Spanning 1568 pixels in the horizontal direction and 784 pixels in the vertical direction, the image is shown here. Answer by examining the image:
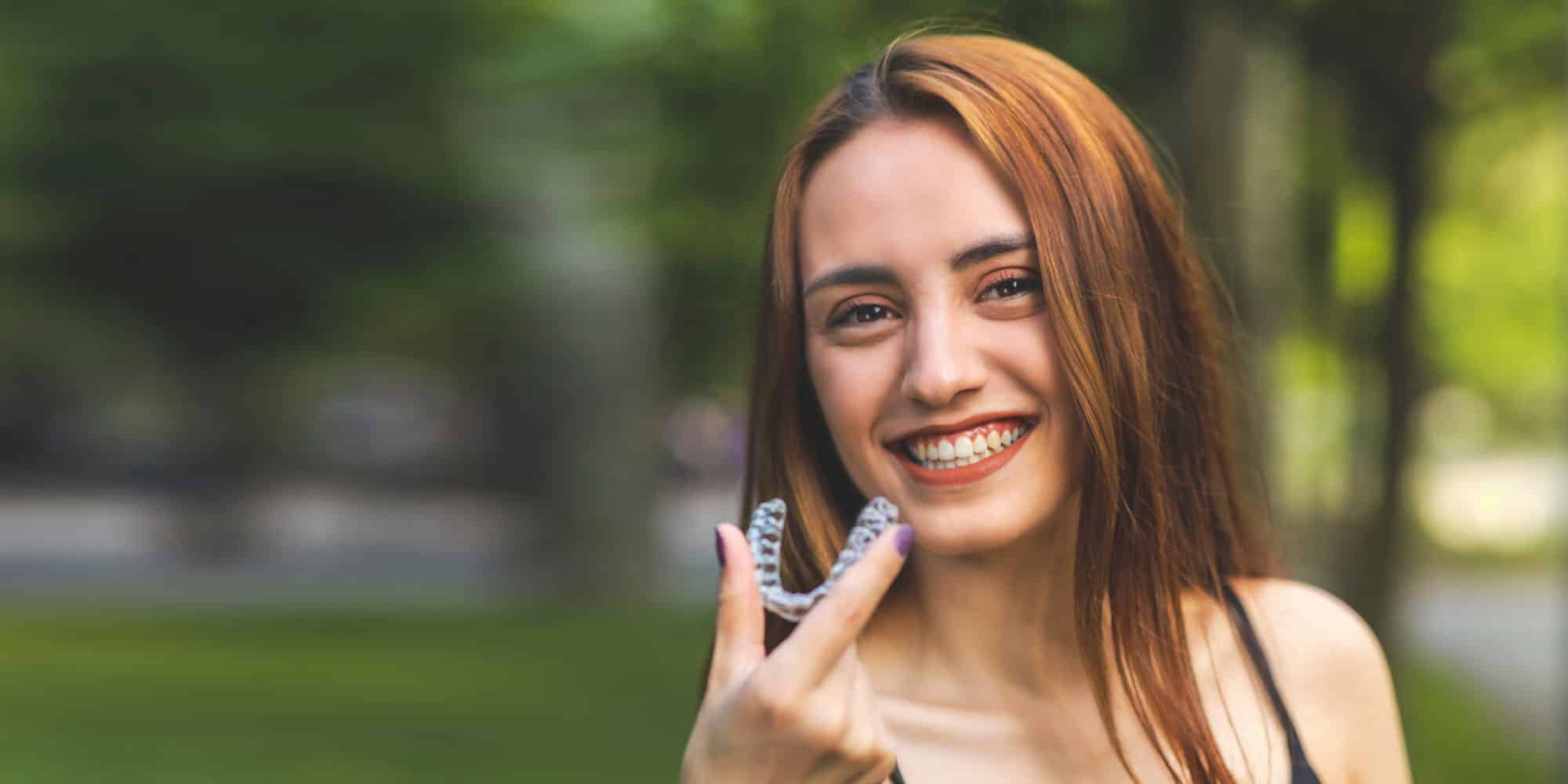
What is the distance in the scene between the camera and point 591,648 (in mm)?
11297

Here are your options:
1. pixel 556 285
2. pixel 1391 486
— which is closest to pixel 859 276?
pixel 1391 486

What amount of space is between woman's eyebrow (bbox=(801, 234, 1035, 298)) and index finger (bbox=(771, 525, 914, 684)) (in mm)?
403

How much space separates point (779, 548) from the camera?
1.91 meters

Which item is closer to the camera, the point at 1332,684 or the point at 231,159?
the point at 1332,684

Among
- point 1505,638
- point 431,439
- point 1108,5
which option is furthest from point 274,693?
A: point 431,439

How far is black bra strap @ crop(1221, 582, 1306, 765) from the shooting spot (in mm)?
2203

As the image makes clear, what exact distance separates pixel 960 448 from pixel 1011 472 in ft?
0.27

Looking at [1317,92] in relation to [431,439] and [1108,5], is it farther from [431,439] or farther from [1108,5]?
[431,439]

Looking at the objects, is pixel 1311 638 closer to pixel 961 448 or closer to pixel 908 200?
pixel 961 448

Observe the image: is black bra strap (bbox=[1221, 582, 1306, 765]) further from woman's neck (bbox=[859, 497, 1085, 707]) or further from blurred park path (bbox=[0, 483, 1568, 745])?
blurred park path (bbox=[0, 483, 1568, 745])

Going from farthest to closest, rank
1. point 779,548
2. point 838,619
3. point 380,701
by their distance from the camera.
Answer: point 380,701, point 779,548, point 838,619

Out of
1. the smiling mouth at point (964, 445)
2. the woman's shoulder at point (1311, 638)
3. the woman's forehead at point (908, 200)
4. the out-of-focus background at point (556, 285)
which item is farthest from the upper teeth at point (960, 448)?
the out-of-focus background at point (556, 285)

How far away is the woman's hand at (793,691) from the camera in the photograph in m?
1.75

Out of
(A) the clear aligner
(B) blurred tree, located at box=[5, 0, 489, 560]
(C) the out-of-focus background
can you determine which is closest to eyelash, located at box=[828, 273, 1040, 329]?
(A) the clear aligner
